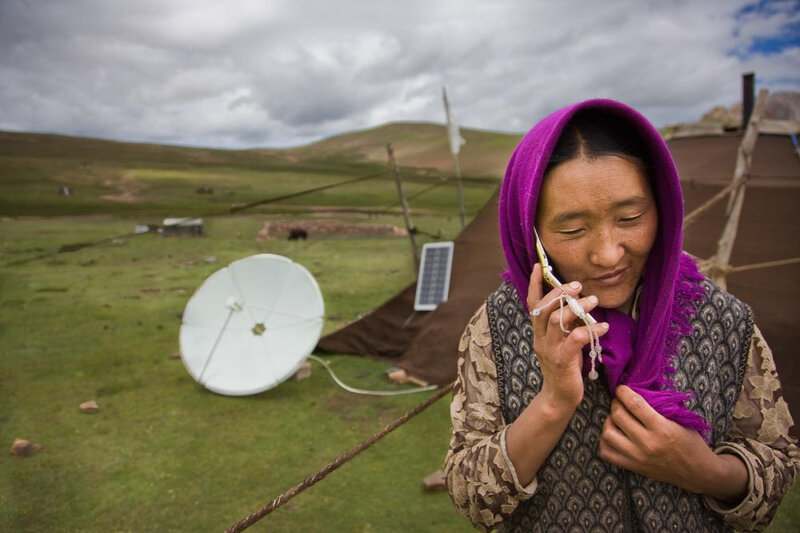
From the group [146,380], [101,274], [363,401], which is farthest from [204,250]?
[363,401]

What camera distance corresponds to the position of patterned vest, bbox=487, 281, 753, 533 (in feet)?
3.67

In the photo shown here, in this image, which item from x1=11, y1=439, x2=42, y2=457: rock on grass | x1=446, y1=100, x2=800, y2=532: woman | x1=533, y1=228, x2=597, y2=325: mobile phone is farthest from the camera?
x1=11, y1=439, x2=42, y2=457: rock on grass

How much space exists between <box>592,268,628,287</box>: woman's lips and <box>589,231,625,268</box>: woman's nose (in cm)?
4

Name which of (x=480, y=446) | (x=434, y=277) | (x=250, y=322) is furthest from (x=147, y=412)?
(x=480, y=446)

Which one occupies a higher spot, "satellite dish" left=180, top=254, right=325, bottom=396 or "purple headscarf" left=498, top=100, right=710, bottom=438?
"purple headscarf" left=498, top=100, right=710, bottom=438

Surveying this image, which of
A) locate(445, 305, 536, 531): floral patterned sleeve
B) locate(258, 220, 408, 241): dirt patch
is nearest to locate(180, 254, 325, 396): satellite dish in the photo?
locate(445, 305, 536, 531): floral patterned sleeve

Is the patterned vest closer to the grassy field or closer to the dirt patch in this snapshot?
the grassy field

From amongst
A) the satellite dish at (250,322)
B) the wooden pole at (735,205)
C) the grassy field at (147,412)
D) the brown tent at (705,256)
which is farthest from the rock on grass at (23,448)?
the wooden pole at (735,205)

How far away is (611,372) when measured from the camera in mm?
1050

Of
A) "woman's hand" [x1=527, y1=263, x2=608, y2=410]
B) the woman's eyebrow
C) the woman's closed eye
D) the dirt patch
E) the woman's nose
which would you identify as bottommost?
the dirt patch

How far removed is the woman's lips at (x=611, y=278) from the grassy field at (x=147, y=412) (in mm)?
2612

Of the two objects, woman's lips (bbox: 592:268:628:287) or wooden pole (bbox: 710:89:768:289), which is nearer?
woman's lips (bbox: 592:268:628:287)

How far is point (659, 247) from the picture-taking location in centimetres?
108

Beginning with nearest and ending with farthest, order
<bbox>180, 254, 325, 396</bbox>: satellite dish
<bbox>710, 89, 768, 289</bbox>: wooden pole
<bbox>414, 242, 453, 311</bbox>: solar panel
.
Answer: <bbox>710, 89, 768, 289</bbox>: wooden pole < <bbox>180, 254, 325, 396</bbox>: satellite dish < <bbox>414, 242, 453, 311</bbox>: solar panel
